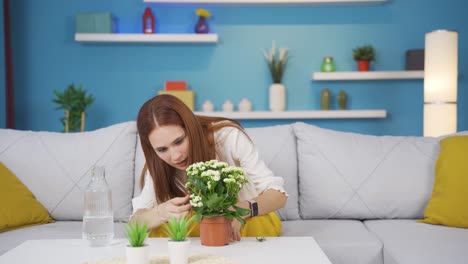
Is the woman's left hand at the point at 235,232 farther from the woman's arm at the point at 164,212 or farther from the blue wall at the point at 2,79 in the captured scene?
the blue wall at the point at 2,79

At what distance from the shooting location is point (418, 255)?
1834 millimetres

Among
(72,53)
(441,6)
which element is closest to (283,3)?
(441,6)

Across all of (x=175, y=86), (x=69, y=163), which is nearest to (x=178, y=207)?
(x=69, y=163)

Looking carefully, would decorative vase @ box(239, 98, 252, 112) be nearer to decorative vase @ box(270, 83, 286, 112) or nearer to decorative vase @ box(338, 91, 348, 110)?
decorative vase @ box(270, 83, 286, 112)

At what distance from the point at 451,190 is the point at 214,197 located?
4.14ft

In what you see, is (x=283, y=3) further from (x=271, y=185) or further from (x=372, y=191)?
(x=271, y=185)

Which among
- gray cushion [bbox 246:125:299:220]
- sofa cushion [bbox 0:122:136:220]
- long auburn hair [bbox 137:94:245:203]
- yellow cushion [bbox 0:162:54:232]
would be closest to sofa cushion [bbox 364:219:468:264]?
gray cushion [bbox 246:125:299:220]

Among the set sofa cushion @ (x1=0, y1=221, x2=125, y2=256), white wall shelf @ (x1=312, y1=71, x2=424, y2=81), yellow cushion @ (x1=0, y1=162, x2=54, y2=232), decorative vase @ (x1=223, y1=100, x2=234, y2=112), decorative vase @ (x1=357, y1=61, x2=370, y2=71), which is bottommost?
sofa cushion @ (x1=0, y1=221, x2=125, y2=256)

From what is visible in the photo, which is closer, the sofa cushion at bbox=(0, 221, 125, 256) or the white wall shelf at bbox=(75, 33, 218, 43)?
the sofa cushion at bbox=(0, 221, 125, 256)

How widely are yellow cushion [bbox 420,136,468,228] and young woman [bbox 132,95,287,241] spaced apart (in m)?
0.74

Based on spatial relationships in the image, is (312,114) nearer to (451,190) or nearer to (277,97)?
(277,97)

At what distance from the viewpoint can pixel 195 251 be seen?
144 cm

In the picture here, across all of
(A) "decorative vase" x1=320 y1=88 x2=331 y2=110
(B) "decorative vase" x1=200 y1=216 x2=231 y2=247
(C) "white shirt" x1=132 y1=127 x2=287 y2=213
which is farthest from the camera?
(A) "decorative vase" x1=320 y1=88 x2=331 y2=110

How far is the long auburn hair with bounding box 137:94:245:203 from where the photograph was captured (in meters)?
1.76
